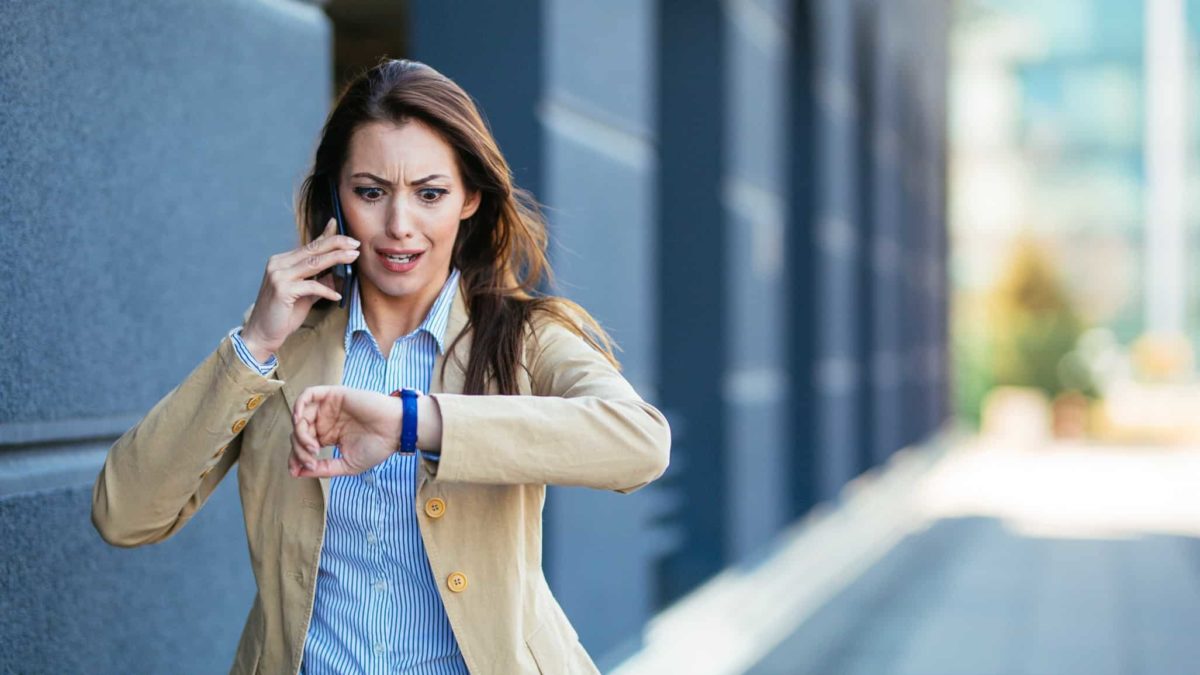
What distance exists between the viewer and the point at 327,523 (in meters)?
2.25

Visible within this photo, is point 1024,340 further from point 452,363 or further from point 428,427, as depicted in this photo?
point 428,427

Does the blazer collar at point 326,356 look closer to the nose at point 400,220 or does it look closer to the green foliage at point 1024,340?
the nose at point 400,220

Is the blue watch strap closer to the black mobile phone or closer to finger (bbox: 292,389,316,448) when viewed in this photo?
finger (bbox: 292,389,316,448)

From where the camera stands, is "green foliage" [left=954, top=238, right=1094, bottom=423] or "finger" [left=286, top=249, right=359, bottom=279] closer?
"finger" [left=286, top=249, right=359, bottom=279]

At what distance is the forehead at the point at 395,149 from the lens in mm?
2254

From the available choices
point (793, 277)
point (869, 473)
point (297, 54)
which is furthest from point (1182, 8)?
point (297, 54)

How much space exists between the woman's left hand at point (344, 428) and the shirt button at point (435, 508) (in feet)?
0.69

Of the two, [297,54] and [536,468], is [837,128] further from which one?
[536,468]

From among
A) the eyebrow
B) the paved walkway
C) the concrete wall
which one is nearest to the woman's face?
the eyebrow

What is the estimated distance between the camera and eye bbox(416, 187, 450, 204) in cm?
229

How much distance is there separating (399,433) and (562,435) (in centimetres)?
24

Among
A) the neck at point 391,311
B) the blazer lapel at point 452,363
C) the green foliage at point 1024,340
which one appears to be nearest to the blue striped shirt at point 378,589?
the blazer lapel at point 452,363

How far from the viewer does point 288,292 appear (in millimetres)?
2125

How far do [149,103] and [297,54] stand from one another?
664 millimetres
